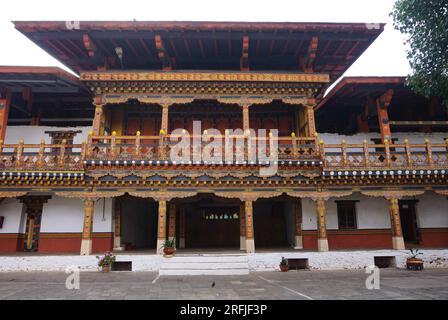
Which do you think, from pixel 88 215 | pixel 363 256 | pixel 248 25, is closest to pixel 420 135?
pixel 363 256

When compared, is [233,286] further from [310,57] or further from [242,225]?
[310,57]

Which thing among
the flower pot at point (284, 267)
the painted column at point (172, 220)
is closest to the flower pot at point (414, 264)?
the flower pot at point (284, 267)

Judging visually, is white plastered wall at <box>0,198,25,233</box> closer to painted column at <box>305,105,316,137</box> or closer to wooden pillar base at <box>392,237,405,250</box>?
painted column at <box>305,105,316,137</box>

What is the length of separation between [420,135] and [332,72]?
619 centimetres

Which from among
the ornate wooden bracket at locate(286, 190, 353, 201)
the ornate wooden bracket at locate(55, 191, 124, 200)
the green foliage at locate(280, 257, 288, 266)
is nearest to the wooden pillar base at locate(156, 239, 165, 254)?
the ornate wooden bracket at locate(55, 191, 124, 200)

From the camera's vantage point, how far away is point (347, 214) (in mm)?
16031

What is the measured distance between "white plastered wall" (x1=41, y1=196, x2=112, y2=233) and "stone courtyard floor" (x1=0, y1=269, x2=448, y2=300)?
2952 mm

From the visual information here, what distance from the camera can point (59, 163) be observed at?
13.6 m

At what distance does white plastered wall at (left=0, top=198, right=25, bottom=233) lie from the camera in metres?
15.1

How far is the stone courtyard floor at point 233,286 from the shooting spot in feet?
25.8

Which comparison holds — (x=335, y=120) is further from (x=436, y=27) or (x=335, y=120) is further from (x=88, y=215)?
(x=88, y=215)

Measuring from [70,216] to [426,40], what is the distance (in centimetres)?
1630

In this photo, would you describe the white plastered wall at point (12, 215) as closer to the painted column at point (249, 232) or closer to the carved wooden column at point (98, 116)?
the carved wooden column at point (98, 116)

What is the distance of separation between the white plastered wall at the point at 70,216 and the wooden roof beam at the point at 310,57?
37.9ft
